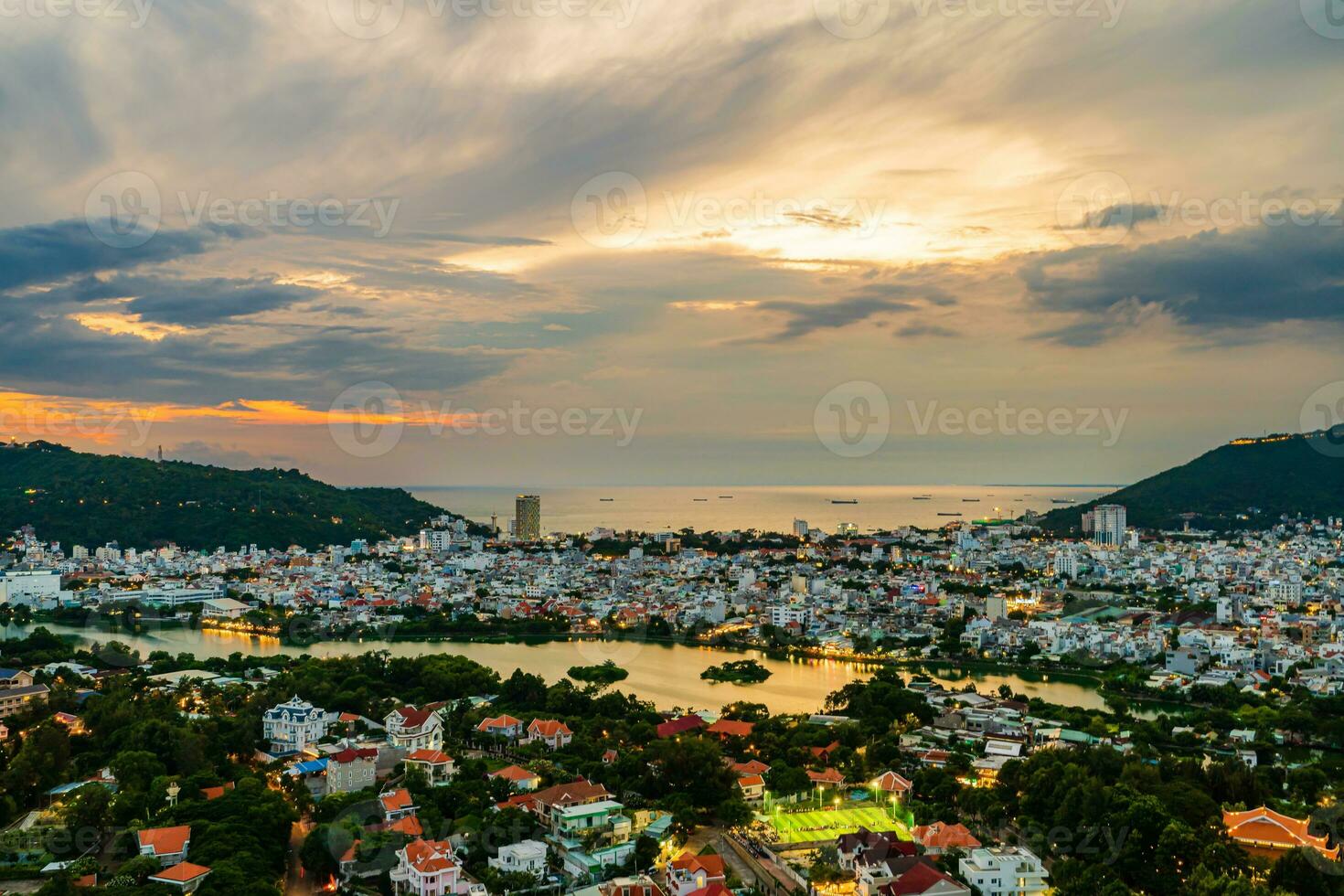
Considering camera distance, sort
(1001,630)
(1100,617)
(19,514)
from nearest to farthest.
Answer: (1001,630), (1100,617), (19,514)

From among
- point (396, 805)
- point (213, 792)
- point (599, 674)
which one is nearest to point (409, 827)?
point (396, 805)

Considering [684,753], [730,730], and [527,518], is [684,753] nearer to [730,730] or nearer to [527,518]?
[730,730]

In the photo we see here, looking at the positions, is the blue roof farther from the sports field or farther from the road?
the sports field

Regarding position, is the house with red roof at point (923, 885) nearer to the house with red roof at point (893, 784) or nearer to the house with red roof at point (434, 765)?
the house with red roof at point (893, 784)

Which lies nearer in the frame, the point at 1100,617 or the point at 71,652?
the point at 71,652

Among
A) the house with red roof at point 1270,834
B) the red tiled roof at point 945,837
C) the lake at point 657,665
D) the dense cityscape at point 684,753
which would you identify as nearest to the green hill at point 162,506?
the dense cityscape at point 684,753

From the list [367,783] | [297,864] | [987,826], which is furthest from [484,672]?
[987,826]

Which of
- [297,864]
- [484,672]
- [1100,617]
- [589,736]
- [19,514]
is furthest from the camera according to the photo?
[19,514]

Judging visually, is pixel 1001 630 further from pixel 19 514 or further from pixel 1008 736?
pixel 19 514
